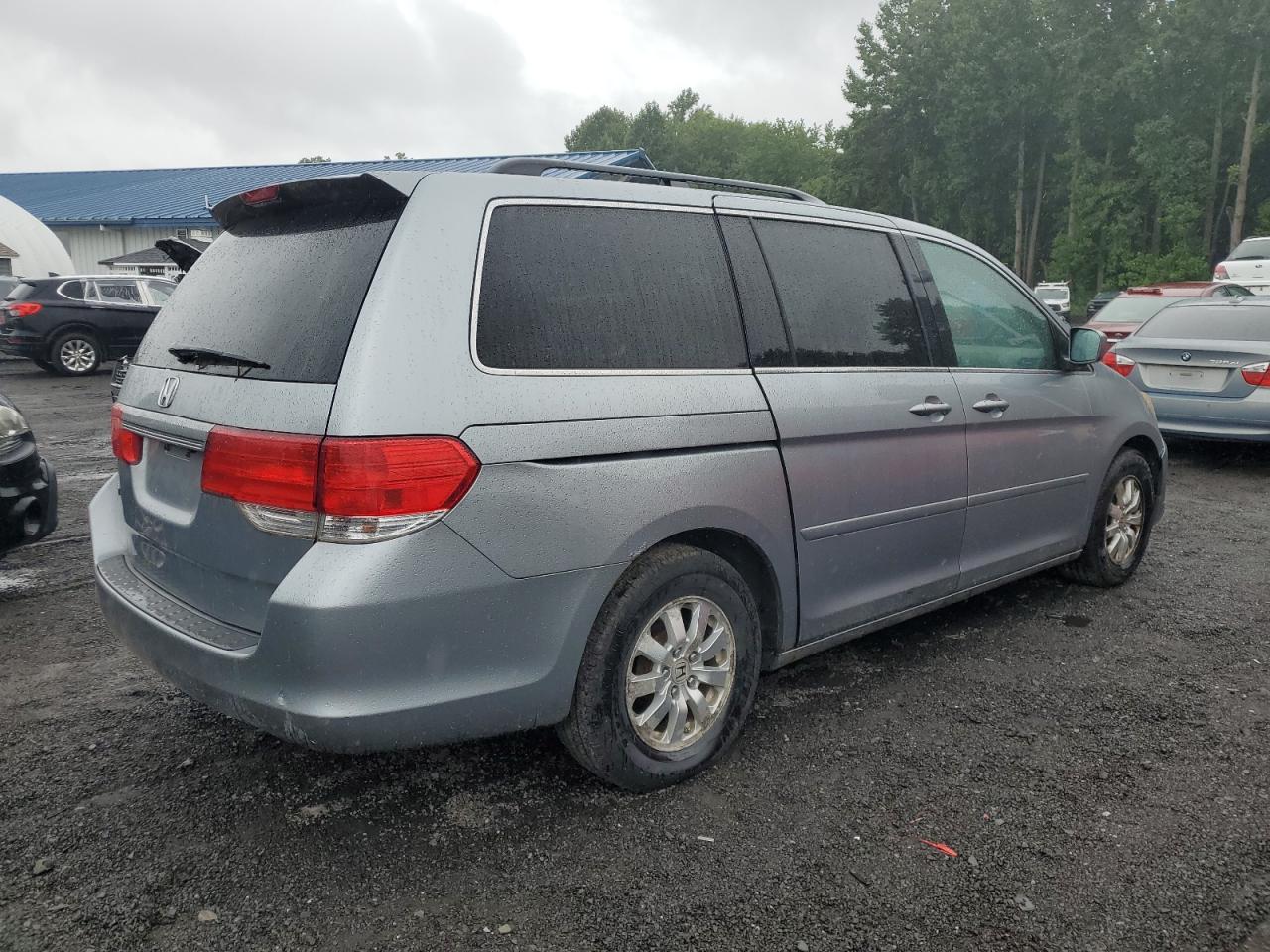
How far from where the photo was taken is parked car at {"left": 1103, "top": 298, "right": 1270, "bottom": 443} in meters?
8.26

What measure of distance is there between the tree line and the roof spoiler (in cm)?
3925

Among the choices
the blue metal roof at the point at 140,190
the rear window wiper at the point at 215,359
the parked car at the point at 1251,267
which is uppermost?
the blue metal roof at the point at 140,190

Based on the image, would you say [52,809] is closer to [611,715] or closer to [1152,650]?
[611,715]

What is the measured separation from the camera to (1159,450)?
17.1ft

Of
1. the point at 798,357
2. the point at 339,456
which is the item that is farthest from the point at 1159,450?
the point at 339,456

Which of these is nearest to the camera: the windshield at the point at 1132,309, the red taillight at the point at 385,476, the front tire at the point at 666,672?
the red taillight at the point at 385,476

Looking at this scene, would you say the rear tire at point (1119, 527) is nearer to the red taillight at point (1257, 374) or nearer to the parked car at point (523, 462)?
the parked car at point (523, 462)

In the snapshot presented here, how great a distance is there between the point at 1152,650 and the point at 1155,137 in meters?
41.6

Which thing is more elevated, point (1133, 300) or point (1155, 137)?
point (1155, 137)

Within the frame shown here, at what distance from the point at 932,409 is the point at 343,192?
2.21 m

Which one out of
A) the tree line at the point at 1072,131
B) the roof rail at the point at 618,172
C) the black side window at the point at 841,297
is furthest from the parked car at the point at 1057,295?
the roof rail at the point at 618,172

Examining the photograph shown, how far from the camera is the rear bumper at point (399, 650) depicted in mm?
2352

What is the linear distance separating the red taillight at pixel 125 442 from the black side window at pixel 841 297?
210cm

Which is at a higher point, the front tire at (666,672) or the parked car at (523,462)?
the parked car at (523,462)
